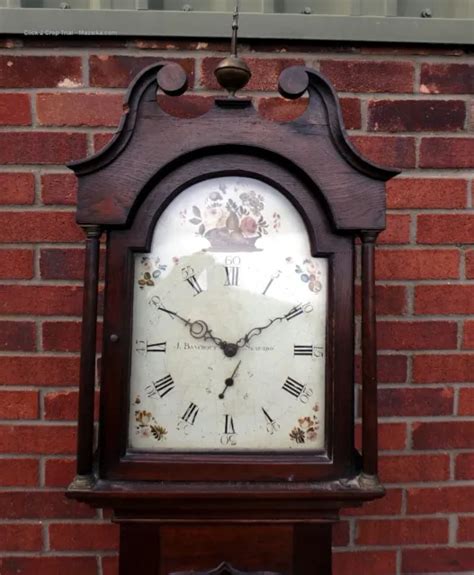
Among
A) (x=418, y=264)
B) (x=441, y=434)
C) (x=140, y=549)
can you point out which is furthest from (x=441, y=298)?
(x=140, y=549)

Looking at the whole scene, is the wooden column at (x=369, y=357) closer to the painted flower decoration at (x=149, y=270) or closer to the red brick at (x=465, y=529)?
the painted flower decoration at (x=149, y=270)

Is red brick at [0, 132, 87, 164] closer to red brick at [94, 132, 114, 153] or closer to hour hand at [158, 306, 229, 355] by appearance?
red brick at [94, 132, 114, 153]

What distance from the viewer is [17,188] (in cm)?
134

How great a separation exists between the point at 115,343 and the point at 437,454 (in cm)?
86

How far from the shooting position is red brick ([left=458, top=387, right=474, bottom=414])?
138 cm

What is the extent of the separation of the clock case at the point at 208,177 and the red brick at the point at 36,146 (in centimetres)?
38

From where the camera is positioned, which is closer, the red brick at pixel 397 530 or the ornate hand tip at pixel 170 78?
the ornate hand tip at pixel 170 78

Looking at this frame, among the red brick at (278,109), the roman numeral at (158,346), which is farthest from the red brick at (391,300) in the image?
the roman numeral at (158,346)

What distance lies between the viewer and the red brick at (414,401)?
54.3 inches

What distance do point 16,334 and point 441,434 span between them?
104 centimetres

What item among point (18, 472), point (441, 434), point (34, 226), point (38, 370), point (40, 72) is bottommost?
point (18, 472)

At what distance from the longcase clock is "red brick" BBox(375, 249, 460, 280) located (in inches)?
15.0

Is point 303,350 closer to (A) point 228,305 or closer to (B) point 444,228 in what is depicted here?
(A) point 228,305

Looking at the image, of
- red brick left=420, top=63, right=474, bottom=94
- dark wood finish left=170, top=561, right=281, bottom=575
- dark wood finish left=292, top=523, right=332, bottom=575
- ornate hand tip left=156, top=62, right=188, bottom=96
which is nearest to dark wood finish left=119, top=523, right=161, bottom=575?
dark wood finish left=170, top=561, right=281, bottom=575
